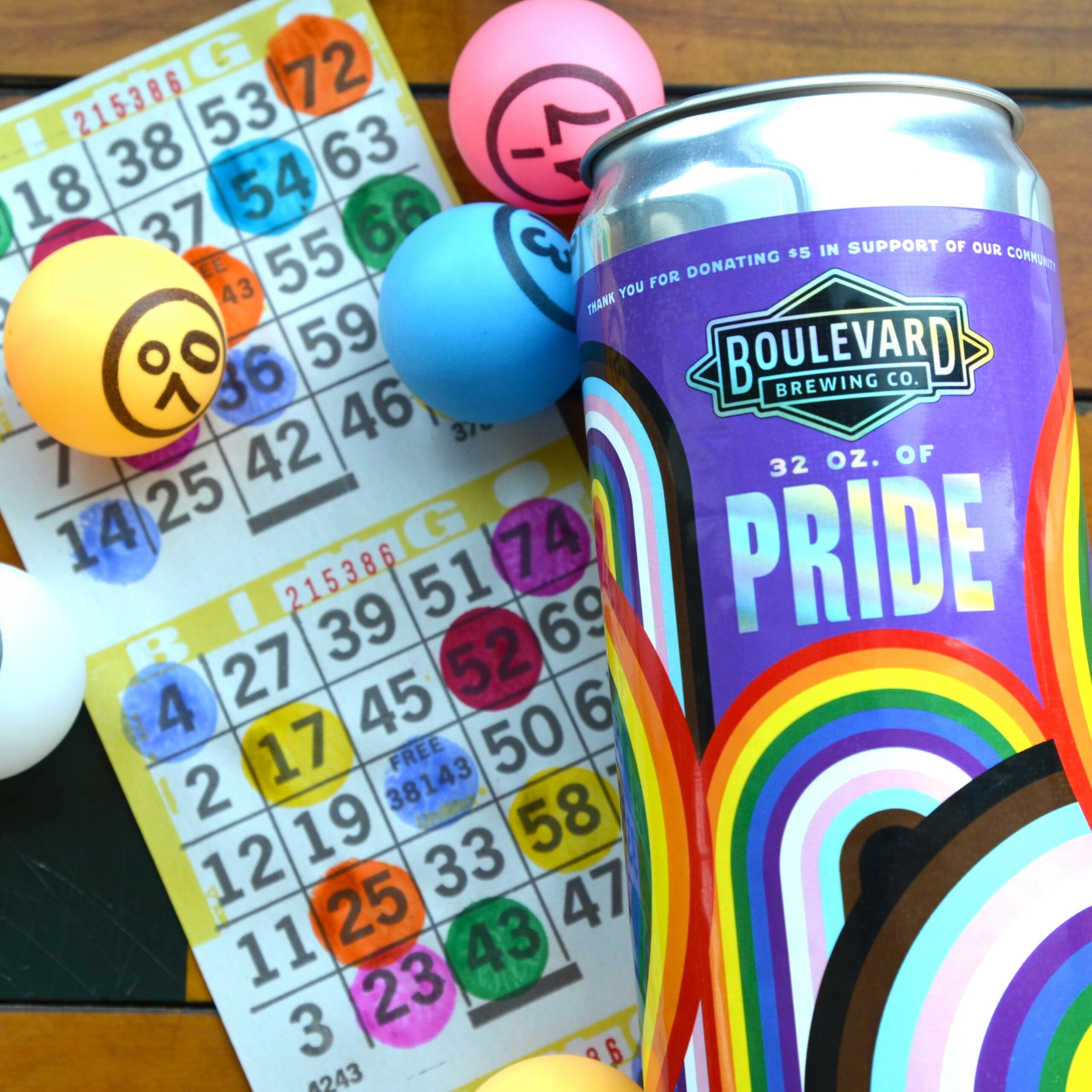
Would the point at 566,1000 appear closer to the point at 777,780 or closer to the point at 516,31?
the point at 777,780

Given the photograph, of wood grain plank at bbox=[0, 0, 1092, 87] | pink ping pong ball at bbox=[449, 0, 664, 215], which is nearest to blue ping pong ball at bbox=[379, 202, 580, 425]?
pink ping pong ball at bbox=[449, 0, 664, 215]

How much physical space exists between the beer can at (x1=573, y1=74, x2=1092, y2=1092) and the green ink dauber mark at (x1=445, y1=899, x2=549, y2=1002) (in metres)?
0.18

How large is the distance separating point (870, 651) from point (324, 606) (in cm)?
31

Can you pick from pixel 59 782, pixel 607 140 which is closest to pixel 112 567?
pixel 59 782

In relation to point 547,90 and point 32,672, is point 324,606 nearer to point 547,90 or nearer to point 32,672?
point 32,672

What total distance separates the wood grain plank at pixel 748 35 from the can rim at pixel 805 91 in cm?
19

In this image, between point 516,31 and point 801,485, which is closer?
point 801,485

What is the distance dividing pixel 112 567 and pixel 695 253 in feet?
1.20

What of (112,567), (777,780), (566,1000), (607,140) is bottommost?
(566,1000)

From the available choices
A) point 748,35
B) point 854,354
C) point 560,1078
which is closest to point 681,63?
point 748,35

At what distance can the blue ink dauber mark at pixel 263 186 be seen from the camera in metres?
0.59

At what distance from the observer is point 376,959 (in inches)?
22.0

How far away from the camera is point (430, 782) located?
1.86 ft

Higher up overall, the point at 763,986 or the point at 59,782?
the point at 59,782
